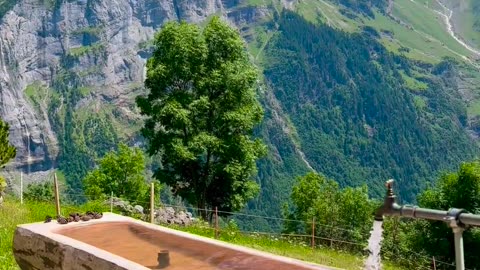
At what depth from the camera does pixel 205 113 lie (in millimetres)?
31141

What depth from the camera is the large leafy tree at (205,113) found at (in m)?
30.2

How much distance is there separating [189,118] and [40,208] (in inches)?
369

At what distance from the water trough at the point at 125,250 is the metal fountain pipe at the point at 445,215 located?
3904 millimetres

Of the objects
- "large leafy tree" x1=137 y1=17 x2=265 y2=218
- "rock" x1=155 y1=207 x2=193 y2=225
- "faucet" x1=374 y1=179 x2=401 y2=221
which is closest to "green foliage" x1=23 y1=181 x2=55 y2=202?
"large leafy tree" x1=137 y1=17 x2=265 y2=218

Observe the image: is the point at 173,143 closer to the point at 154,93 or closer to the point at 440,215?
the point at 154,93

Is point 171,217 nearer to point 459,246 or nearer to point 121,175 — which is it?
point 459,246

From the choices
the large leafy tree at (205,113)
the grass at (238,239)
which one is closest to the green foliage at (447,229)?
the grass at (238,239)

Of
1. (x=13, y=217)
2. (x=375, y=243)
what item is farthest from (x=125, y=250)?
(x=13, y=217)

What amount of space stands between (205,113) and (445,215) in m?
26.0

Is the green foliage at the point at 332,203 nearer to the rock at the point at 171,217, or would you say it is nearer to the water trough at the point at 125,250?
the rock at the point at 171,217

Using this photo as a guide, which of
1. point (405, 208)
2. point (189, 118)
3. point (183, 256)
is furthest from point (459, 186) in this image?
point (405, 208)

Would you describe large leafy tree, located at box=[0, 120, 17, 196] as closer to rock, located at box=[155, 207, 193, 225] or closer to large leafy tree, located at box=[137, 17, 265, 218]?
large leafy tree, located at box=[137, 17, 265, 218]

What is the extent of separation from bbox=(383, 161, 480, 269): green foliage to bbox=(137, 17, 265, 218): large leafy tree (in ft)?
30.1

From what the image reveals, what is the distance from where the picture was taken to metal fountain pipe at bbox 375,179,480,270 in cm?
542
